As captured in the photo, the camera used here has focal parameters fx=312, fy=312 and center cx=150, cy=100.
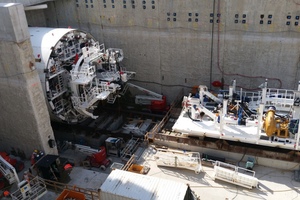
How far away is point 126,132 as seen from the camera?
Result: 18234 mm

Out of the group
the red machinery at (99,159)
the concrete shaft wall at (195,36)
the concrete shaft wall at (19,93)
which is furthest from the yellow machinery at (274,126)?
the concrete shaft wall at (19,93)

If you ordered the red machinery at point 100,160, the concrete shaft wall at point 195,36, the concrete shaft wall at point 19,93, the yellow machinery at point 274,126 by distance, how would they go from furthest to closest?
the concrete shaft wall at point 195,36 → the red machinery at point 100,160 → the yellow machinery at point 274,126 → the concrete shaft wall at point 19,93

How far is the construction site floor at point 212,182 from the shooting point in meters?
12.9

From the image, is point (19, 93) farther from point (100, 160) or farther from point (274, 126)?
point (274, 126)

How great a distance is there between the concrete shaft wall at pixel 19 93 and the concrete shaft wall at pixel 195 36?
724cm

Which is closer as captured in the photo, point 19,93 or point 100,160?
point 19,93

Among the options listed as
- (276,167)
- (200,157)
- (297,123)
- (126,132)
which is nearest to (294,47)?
(297,123)

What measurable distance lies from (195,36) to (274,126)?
23.6ft

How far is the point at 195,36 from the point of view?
18031 millimetres

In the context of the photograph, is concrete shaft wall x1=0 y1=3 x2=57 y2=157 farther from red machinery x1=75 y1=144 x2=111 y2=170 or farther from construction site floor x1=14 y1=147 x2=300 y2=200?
construction site floor x1=14 y1=147 x2=300 y2=200

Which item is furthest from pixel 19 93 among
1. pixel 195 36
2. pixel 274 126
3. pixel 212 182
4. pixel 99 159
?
pixel 274 126

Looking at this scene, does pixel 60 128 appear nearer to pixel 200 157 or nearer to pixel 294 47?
pixel 200 157

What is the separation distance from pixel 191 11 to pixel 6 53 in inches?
390

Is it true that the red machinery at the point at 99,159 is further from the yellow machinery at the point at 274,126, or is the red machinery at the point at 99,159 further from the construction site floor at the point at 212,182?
the yellow machinery at the point at 274,126
